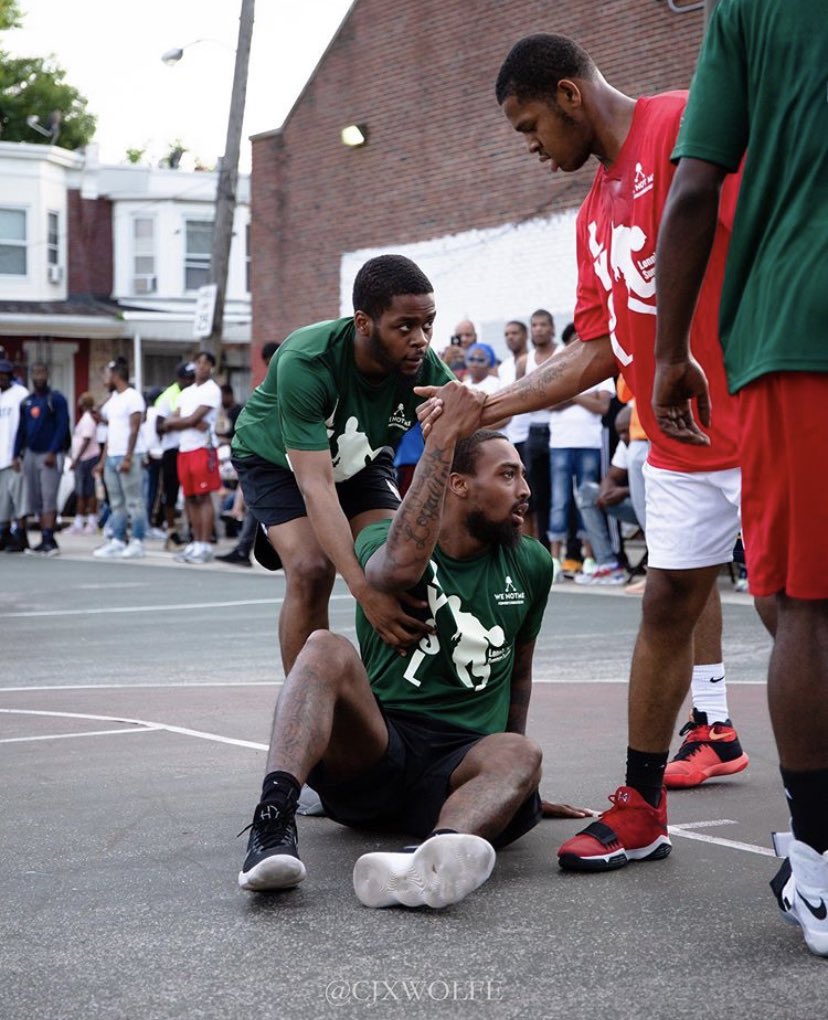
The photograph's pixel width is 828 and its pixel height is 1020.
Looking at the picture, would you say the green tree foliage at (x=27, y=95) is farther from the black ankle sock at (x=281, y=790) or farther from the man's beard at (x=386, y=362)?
the black ankle sock at (x=281, y=790)

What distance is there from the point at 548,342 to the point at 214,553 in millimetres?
5936

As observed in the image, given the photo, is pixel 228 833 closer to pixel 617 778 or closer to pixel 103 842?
pixel 103 842

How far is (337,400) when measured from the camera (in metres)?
5.32

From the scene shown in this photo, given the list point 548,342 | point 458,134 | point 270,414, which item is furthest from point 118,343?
point 270,414

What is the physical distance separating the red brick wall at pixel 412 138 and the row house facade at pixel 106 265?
43.7ft

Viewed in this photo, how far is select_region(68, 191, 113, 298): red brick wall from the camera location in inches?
1603

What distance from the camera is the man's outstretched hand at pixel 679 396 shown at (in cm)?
341

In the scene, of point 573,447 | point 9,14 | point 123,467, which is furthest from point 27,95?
point 573,447

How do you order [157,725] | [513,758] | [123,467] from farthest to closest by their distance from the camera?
1. [123,467]
2. [157,725]
3. [513,758]

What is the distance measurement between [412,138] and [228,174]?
2.74 meters

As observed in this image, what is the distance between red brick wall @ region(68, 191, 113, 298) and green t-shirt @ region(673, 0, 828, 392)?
1533 inches

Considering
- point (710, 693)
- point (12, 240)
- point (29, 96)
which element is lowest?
point (710, 693)

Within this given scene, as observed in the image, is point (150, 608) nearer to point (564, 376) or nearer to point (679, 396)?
point (564, 376)

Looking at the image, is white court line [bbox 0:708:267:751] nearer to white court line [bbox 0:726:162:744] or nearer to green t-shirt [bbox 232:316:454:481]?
white court line [bbox 0:726:162:744]
